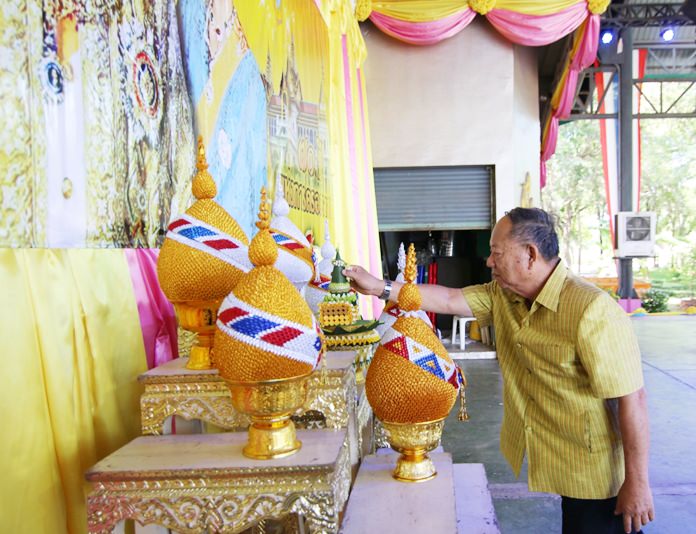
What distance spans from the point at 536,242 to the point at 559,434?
1.70 feet

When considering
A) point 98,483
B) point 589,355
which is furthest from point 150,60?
point 589,355

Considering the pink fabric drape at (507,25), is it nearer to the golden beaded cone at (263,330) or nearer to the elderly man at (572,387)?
the elderly man at (572,387)

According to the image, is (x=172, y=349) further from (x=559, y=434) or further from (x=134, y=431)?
(x=559, y=434)

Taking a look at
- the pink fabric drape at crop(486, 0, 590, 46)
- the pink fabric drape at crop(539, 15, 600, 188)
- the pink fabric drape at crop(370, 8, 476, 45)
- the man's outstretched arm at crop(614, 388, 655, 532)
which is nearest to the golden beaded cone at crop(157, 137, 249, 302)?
the man's outstretched arm at crop(614, 388, 655, 532)

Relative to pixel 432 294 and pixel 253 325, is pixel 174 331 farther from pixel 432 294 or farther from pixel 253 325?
pixel 432 294

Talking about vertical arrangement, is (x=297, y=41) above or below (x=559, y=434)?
above

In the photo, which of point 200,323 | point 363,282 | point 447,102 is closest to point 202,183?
point 200,323

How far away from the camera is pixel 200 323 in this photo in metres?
1.02

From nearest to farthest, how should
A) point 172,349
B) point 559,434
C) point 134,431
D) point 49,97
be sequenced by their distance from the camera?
1. point 49,97
2. point 134,431
3. point 172,349
4. point 559,434

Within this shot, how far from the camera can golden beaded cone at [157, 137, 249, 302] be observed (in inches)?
37.3

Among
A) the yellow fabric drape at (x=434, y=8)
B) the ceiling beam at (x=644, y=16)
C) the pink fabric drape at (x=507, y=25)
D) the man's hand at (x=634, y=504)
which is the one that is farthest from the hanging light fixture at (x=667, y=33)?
the man's hand at (x=634, y=504)

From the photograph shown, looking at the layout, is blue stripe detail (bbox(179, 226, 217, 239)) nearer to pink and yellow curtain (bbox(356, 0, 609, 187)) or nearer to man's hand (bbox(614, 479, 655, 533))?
man's hand (bbox(614, 479, 655, 533))

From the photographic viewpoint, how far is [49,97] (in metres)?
1.01

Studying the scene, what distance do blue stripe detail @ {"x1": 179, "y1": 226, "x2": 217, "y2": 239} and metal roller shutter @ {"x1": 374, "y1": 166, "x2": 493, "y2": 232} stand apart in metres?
5.41
